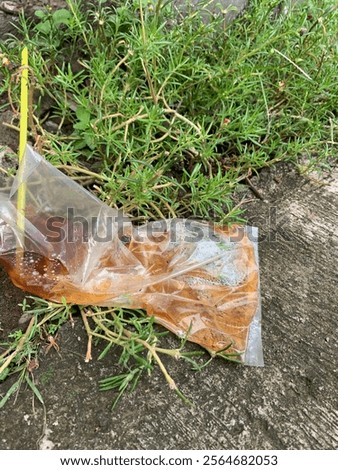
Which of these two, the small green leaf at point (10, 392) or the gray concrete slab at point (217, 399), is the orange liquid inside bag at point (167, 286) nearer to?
the gray concrete slab at point (217, 399)

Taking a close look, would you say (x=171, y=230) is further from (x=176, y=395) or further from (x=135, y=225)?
(x=176, y=395)

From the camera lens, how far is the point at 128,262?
164 centimetres

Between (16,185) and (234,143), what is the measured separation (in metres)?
0.87

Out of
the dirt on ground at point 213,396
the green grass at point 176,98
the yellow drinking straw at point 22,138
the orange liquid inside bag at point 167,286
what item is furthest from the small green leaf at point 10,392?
the green grass at point 176,98

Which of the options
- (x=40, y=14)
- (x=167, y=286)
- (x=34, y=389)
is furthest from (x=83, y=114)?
(x=34, y=389)

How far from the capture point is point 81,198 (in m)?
1.64

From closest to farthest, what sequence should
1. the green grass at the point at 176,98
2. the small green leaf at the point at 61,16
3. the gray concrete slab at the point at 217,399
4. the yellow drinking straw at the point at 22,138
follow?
the gray concrete slab at the point at 217,399
the yellow drinking straw at the point at 22,138
the green grass at the point at 176,98
the small green leaf at the point at 61,16

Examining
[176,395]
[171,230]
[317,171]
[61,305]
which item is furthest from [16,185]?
[317,171]

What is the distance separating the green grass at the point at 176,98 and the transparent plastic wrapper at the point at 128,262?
12 centimetres

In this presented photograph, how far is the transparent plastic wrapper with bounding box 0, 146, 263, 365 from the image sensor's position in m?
1.51

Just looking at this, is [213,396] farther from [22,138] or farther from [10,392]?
[22,138]

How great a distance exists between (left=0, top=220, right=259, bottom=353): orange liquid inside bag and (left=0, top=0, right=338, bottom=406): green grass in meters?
0.21

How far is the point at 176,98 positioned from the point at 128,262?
2.38 ft

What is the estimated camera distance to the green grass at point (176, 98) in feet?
5.72
